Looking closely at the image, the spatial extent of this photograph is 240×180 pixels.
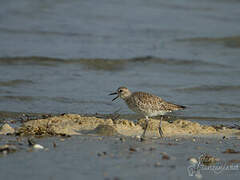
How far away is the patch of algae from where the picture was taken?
24.3 feet

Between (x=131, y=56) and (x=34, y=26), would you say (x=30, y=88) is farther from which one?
(x=34, y=26)

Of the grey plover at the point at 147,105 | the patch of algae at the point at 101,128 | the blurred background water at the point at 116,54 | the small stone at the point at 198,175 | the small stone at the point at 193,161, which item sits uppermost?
the blurred background water at the point at 116,54

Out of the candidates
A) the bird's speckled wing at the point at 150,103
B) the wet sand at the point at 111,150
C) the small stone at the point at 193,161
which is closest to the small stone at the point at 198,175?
the wet sand at the point at 111,150

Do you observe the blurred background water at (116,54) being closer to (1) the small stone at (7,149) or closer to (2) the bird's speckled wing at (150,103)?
(2) the bird's speckled wing at (150,103)

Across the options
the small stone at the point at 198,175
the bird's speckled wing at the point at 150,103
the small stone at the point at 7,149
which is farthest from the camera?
the bird's speckled wing at the point at 150,103

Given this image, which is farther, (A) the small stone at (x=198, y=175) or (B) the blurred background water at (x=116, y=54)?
(B) the blurred background water at (x=116, y=54)

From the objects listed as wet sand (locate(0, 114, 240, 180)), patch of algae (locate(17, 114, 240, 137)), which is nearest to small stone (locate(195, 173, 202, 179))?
wet sand (locate(0, 114, 240, 180))

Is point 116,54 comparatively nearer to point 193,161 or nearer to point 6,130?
point 6,130

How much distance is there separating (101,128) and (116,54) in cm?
809

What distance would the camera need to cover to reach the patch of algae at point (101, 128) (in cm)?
742

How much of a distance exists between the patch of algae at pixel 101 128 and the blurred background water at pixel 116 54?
1.89 metres

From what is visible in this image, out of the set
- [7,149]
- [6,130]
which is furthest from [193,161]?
[6,130]

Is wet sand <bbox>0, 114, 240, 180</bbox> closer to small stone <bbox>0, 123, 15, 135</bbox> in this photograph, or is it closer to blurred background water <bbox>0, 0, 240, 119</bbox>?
small stone <bbox>0, 123, 15, 135</bbox>

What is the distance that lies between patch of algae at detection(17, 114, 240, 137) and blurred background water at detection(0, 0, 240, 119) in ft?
6.19
